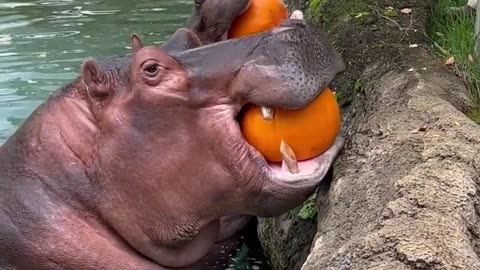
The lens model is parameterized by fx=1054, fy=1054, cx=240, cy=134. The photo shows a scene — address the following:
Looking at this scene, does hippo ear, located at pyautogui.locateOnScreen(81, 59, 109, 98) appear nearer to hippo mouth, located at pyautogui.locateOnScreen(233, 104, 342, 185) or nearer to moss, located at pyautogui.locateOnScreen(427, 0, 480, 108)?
hippo mouth, located at pyautogui.locateOnScreen(233, 104, 342, 185)

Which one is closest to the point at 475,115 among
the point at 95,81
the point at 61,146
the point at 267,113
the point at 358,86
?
the point at 358,86

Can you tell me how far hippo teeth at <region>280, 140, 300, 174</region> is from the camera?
358 centimetres

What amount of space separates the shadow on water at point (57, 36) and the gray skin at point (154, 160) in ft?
8.87

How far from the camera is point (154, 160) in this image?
374 cm

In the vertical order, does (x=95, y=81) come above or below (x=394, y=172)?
above

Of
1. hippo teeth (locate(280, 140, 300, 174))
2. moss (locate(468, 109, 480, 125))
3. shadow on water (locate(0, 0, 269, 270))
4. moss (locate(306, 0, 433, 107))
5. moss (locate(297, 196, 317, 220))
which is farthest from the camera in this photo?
shadow on water (locate(0, 0, 269, 270))

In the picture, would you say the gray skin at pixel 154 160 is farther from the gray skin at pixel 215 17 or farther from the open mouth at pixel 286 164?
the gray skin at pixel 215 17

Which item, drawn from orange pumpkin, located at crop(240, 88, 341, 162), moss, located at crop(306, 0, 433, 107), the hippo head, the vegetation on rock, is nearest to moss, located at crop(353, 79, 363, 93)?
moss, located at crop(306, 0, 433, 107)

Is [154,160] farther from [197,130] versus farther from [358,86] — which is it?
[358,86]

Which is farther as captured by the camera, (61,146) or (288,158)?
(61,146)

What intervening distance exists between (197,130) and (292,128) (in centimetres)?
34

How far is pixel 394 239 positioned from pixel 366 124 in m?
1.15

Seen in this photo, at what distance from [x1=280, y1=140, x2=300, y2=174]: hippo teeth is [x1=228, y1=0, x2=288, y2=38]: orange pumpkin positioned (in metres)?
1.23

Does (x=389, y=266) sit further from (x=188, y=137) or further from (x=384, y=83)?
(x=384, y=83)
